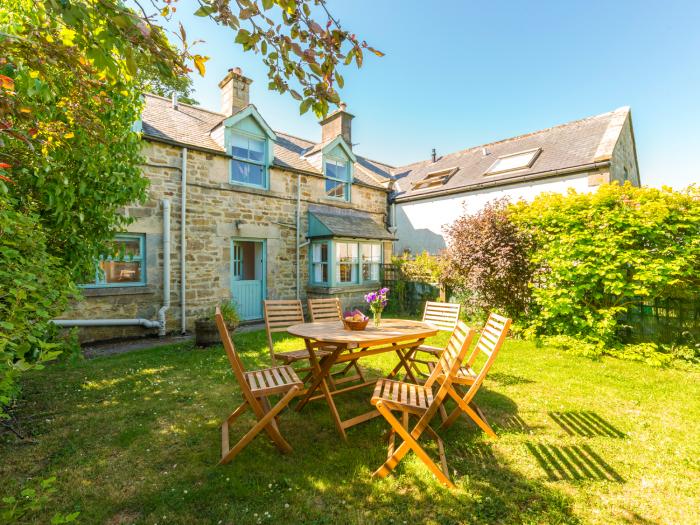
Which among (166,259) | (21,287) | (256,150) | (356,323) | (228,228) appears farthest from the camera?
(256,150)

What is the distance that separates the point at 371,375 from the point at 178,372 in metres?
3.24

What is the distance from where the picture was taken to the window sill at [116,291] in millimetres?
7160

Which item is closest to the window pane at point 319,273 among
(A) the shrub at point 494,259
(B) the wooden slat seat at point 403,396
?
(A) the shrub at point 494,259

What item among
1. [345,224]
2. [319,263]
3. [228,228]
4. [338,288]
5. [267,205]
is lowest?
[338,288]

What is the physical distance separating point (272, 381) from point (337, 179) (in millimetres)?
9898

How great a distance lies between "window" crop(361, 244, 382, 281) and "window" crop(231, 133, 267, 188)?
Answer: 4290 millimetres

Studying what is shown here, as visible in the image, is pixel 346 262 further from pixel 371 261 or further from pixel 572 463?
pixel 572 463

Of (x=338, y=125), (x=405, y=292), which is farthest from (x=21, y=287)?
(x=338, y=125)

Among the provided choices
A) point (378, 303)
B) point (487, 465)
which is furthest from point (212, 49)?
point (487, 465)

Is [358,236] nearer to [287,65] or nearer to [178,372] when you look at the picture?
[178,372]

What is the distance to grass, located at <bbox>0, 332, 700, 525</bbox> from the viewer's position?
2.39 m

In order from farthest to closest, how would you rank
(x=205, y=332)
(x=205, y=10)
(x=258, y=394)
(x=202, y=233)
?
(x=202, y=233), (x=205, y=332), (x=258, y=394), (x=205, y=10)

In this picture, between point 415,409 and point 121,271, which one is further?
point 121,271

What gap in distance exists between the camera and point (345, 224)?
1156 cm
